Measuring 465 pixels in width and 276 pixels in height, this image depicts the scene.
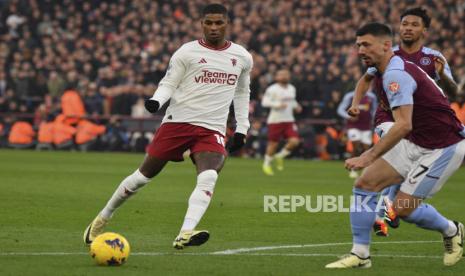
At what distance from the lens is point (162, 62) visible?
33.5 m

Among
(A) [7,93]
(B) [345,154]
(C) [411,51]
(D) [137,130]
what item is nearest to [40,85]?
(A) [7,93]

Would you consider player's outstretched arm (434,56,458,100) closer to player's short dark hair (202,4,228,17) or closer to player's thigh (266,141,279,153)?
player's short dark hair (202,4,228,17)

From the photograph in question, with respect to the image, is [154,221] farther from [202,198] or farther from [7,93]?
[7,93]

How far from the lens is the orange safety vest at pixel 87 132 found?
3369 cm

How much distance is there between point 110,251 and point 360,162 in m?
2.35

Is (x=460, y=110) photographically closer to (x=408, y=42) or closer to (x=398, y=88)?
(x=408, y=42)

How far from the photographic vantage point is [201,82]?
10.5 meters

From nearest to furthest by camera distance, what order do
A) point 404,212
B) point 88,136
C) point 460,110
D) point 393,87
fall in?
point 393,87, point 404,212, point 460,110, point 88,136

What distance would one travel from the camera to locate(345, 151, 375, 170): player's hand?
855 cm

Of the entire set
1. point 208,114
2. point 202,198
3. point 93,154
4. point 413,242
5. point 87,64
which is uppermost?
point 208,114

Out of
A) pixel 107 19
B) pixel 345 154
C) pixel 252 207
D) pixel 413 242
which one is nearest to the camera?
pixel 413 242

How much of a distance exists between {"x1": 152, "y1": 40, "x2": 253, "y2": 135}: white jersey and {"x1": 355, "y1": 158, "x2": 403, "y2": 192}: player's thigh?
2.04m

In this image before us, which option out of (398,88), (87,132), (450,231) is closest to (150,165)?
(398,88)

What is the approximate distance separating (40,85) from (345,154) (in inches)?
424
